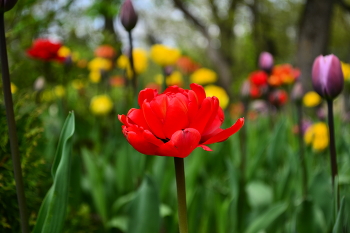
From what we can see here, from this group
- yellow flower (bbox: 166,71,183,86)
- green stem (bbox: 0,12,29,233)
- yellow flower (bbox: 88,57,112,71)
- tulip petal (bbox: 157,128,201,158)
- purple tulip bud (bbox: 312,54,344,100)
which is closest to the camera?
tulip petal (bbox: 157,128,201,158)

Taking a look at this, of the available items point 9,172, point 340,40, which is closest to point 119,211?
point 9,172

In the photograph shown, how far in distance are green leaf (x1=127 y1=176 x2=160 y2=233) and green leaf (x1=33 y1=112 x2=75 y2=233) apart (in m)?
0.27

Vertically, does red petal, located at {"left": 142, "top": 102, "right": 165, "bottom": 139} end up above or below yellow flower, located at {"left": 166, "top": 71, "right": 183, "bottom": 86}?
below

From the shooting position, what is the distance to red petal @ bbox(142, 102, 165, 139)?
1.58 feet

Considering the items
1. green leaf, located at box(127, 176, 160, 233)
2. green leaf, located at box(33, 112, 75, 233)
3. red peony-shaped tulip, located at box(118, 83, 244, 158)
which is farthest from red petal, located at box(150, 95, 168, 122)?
green leaf, located at box(127, 176, 160, 233)

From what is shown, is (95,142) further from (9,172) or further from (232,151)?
(9,172)

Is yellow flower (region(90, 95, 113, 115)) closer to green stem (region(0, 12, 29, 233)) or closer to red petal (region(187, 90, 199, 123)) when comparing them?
green stem (region(0, 12, 29, 233))

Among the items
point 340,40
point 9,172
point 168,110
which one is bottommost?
point 9,172

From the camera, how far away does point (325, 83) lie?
756mm

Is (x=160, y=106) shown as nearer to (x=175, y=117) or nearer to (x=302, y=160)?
(x=175, y=117)

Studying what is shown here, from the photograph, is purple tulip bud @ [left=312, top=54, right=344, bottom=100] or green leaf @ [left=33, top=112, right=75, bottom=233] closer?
green leaf @ [left=33, top=112, right=75, bottom=233]

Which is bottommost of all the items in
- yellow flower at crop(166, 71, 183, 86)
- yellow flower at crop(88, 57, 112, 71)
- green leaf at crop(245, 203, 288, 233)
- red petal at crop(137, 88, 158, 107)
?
green leaf at crop(245, 203, 288, 233)

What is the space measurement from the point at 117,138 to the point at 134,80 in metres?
0.62

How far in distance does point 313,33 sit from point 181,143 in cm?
480
